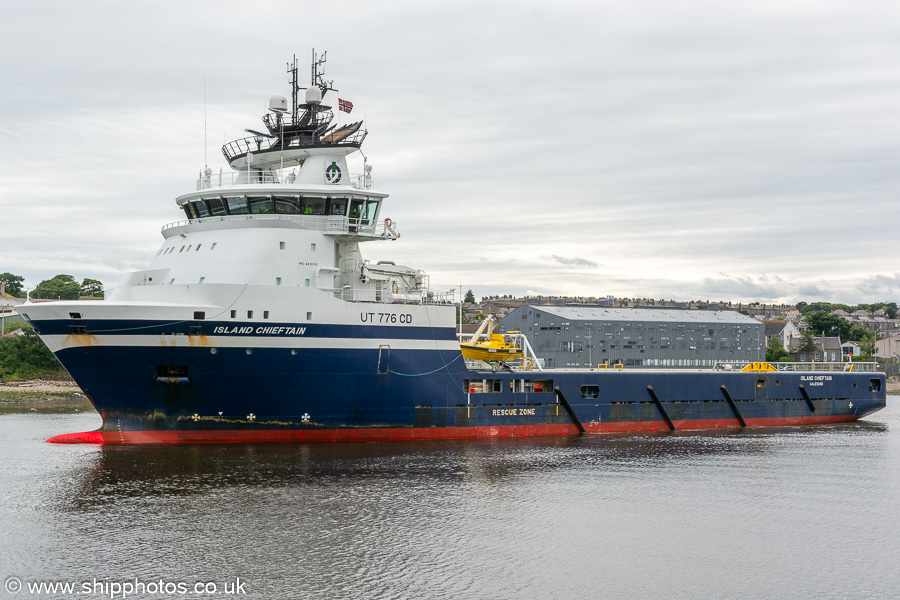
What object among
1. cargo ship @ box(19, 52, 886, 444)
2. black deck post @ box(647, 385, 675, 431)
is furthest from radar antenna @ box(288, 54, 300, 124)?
black deck post @ box(647, 385, 675, 431)

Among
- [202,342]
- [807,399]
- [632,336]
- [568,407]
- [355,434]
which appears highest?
[632,336]

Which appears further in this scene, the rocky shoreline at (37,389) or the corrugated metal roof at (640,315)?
the corrugated metal roof at (640,315)

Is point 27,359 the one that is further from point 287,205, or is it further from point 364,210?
point 364,210

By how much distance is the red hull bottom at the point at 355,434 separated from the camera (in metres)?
26.6

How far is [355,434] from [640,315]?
48371 mm

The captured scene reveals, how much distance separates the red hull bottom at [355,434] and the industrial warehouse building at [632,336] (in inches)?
1262

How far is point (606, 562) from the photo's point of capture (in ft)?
55.6

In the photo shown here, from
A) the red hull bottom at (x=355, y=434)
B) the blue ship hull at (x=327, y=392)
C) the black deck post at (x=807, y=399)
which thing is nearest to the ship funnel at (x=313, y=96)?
the blue ship hull at (x=327, y=392)

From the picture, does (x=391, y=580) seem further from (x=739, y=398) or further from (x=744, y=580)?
(x=739, y=398)

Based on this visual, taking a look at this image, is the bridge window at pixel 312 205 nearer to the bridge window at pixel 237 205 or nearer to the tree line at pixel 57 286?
the bridge window at pixel 237 205

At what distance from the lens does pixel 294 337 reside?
26.8 m

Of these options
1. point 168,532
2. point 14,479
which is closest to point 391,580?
point 168,532

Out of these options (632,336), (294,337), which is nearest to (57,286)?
(632,336)

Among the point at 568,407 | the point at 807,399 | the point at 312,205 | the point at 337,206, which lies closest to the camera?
the point at 312,205
